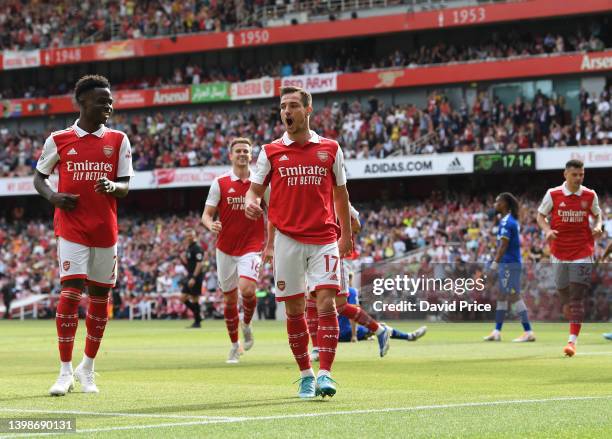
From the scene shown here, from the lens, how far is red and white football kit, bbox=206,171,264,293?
1600cm

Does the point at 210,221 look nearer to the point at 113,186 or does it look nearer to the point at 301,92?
the point at 113,186

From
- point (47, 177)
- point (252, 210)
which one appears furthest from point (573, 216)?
point (47, 177)

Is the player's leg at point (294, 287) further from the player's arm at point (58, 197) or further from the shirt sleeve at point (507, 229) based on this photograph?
the shirt sleeve at point (507, 229)

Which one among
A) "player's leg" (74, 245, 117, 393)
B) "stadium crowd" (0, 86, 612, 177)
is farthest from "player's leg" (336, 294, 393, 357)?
"stadium crowd" (0, 86, 612, 177)

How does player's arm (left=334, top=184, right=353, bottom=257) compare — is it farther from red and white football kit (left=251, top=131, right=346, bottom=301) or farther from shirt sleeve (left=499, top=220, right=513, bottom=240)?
shirt sleeve (left=499, top=220, right=513, bottom=240)

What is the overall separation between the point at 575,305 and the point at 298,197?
25.4 ft

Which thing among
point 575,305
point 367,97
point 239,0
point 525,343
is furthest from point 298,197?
point 239,0

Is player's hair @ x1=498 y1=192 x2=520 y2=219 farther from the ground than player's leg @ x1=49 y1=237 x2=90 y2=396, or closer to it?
farther from the ground

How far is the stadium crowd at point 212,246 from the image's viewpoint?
40781mm

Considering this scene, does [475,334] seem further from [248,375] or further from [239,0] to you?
[239,0]

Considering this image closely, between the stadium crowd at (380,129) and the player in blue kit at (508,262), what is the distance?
26473 millimetres

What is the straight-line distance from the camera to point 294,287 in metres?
9.95

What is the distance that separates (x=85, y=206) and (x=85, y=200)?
0.05 m

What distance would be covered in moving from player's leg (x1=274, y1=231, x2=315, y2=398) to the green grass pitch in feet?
1.08
